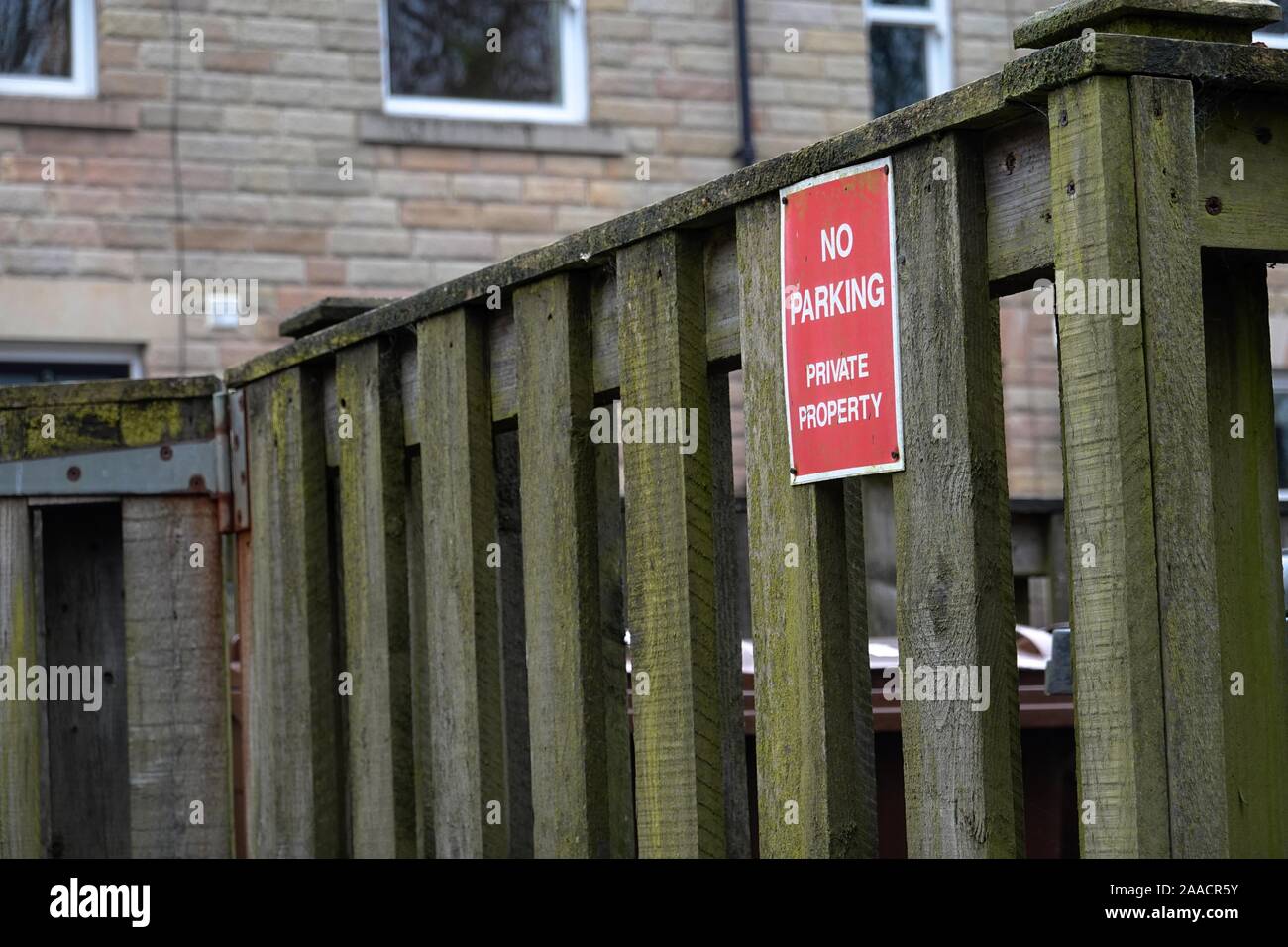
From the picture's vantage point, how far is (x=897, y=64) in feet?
39.6

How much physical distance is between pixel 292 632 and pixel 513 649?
638 millimetres

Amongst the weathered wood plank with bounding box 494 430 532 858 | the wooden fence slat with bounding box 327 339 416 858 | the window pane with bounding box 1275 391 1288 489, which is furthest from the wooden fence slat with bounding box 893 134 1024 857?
the window pane with bounding box 1275 391 1288 489

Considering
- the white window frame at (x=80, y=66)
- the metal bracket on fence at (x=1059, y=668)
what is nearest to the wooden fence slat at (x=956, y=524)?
the metal bracket on fence at (x=1059, y=668)

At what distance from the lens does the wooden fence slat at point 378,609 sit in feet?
11.9

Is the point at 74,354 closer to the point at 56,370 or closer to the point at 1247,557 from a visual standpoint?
the point at 56,370

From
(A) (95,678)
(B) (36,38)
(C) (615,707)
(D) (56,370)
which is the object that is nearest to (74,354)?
(D) (56,370)

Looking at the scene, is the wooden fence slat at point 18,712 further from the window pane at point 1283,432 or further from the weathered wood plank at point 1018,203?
the window pane at point 1283,432

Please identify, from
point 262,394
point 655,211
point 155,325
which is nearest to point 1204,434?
point 655,211

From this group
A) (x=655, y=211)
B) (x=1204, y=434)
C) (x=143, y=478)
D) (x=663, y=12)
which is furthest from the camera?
(x=663, y=12)

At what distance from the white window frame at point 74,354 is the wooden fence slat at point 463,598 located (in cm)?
698

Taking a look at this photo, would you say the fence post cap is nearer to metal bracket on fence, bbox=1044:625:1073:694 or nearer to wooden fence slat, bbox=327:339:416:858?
wooden fence slat, bbox=327:339:416:858
